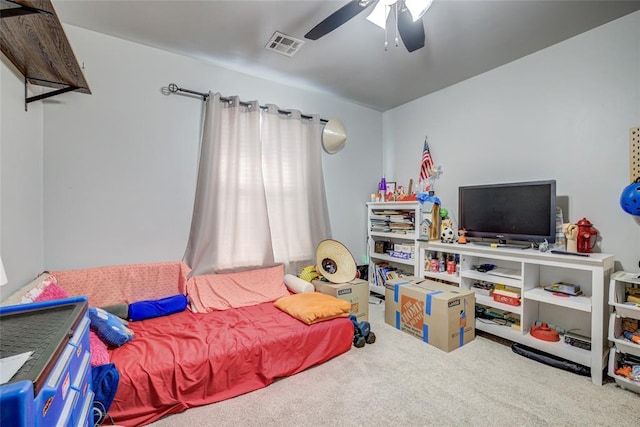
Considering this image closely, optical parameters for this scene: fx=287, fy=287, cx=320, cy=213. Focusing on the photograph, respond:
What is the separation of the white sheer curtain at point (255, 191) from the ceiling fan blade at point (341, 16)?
4.25 feet

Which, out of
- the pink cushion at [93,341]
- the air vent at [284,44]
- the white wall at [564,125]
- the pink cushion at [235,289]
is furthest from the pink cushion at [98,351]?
the white wall at [564,125]

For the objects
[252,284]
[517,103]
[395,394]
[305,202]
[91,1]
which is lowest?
[395,394]

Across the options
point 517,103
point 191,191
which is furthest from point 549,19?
point 191,191

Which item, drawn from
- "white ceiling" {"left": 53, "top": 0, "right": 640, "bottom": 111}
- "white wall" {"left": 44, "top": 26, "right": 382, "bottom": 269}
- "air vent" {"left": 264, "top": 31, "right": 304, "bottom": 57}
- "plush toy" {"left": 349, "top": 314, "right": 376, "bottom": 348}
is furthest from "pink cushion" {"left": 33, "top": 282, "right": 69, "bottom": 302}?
"air vent" {"left": 264, "top": 31, "right": 304, "bottom": 57}

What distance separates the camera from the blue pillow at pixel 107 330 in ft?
5.72

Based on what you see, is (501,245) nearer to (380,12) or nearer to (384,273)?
(384,273)

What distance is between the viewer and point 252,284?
2750mm

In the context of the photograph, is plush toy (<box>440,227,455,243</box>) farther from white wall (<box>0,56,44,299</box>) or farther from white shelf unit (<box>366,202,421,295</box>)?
white wall (<box>0,56,44,299</box>)

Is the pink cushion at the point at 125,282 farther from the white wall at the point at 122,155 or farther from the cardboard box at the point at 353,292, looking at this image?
the cardboard box at the point at 353,292

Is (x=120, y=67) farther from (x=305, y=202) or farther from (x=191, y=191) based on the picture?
(x=305, y=202)

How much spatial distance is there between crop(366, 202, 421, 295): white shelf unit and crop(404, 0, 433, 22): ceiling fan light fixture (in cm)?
200

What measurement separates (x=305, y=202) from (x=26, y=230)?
2.23m

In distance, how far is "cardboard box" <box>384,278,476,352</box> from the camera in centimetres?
237

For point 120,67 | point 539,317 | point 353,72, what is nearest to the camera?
point 120,67
